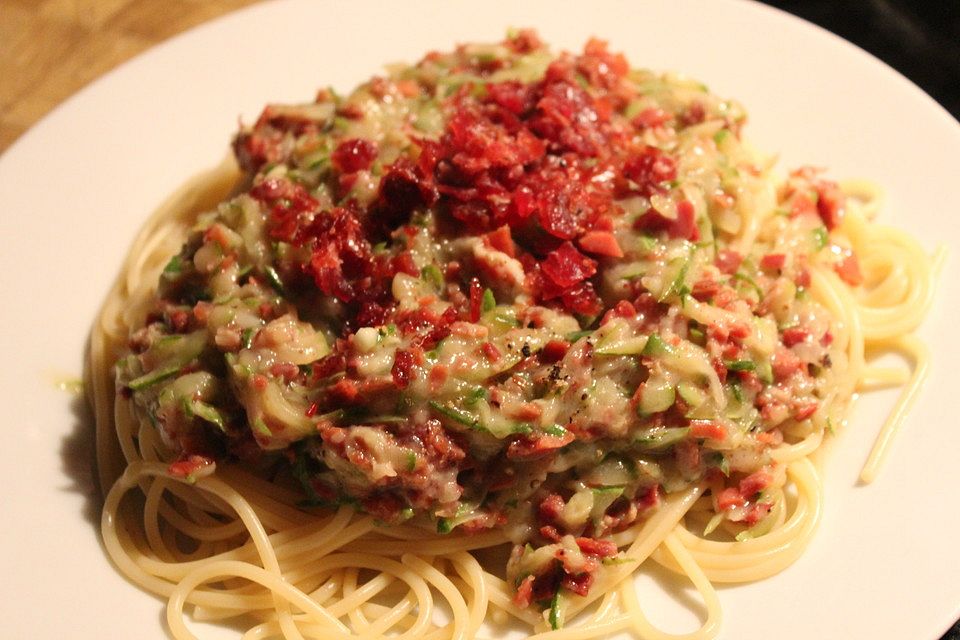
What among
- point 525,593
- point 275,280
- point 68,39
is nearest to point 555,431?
point 525,593

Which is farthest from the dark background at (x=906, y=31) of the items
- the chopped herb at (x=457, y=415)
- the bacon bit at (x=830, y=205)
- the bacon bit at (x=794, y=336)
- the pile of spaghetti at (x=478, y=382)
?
the chopped herb at (x=457, y=415)

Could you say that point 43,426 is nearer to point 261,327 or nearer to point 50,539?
point 50,539

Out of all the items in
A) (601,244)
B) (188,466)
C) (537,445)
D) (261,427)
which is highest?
(601,244)

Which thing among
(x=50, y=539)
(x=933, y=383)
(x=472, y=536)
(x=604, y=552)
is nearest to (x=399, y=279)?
(x=472, y=536)

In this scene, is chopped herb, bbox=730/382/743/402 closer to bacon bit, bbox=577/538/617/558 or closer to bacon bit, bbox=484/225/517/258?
bacon bit, bbox=577/538/617/558

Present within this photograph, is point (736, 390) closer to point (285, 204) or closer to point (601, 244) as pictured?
point (601, 244)

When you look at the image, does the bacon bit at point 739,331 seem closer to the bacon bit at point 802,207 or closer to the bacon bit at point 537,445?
the bacon bit at point 537,445

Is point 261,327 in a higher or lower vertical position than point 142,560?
higher

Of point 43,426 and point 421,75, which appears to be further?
point 421,75
